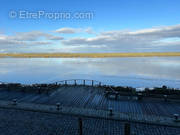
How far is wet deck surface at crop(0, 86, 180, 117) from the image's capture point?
274 inches

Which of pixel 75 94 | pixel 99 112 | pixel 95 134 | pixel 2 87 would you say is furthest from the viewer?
pixel 2 87

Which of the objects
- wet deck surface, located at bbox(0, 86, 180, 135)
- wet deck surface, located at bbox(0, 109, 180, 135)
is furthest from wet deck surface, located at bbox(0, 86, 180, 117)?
wet deck surface, located at bbox(0, 109, 180, 135)

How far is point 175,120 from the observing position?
581 cm

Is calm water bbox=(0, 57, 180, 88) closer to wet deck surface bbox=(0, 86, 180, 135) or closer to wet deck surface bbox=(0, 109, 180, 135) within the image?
wet deck surface bbox=(0, 86, 180, 135)

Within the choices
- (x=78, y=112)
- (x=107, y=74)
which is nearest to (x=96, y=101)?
(x=78, y=112)

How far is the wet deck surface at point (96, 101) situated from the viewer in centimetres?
695

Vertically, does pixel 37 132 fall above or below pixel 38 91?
below

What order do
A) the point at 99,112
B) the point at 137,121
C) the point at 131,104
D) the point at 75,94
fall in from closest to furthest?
the point at 137,121
the point at 99,112
the point at 131,104
the point at 75,94

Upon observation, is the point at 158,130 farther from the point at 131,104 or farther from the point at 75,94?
the point at 75,94

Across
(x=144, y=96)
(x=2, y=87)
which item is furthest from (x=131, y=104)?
(x=2, y=87)

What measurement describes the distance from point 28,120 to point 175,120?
6.18 meters

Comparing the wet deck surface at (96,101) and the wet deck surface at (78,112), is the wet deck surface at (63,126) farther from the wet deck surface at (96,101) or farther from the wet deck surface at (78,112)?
the wet deck surface at (96,101)

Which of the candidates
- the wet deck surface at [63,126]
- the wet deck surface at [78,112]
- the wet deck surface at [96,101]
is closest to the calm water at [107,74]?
the wet deck surface at [96,101]

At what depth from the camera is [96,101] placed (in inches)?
318
